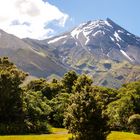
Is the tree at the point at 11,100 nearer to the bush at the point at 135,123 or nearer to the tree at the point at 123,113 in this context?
the bush at the point at 135,123

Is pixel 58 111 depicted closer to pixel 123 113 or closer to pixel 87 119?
pixel 123 113


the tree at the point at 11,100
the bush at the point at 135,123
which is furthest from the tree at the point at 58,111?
the tree at the point at 11,100

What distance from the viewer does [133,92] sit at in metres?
110

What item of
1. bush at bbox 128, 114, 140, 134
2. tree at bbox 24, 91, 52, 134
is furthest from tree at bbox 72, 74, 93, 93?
bush at bbox 128, 114, 140, 134

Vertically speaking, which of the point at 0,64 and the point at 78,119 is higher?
the point at 0,64

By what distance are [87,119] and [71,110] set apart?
9.36ft

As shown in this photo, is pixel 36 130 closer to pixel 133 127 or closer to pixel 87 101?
pixel 133 127

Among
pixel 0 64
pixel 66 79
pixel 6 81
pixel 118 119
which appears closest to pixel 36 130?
pixel 6 81

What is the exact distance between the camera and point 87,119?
55.4 m

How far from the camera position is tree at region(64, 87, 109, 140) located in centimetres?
5522

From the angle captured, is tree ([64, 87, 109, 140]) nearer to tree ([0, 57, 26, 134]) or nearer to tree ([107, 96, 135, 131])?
tree ([0, 57, 26, 134])

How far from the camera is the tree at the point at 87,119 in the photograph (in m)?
55.2

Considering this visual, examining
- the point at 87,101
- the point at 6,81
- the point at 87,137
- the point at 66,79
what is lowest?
the point at 87,137

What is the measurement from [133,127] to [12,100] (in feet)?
98.7
